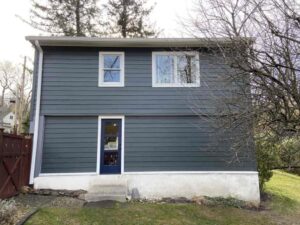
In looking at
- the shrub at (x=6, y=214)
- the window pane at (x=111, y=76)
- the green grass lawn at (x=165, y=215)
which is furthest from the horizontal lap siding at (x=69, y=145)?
the shrub at (x=6, y=214)

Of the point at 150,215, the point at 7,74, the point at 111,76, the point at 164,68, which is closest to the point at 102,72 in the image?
the point at 111,76

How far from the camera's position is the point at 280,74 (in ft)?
19.4

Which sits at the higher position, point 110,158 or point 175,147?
point 175,147

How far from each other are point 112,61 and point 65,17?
33.3ft

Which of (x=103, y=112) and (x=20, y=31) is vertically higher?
(x=20, y=31)

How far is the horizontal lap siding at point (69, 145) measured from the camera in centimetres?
1030

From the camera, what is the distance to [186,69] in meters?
11.0

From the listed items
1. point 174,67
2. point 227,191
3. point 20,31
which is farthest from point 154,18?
point 227,191

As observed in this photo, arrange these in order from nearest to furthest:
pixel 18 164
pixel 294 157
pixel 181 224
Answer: pixel 294 157, pixel 181 224, pixel 18 164

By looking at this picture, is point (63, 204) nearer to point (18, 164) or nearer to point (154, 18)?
point (18, 164)

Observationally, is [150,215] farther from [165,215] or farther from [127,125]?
[127,125]

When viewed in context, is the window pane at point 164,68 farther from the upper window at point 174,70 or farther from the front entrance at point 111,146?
the front entrance at point 111,146

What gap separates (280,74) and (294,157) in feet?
6.14

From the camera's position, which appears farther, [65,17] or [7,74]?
[7,74]
